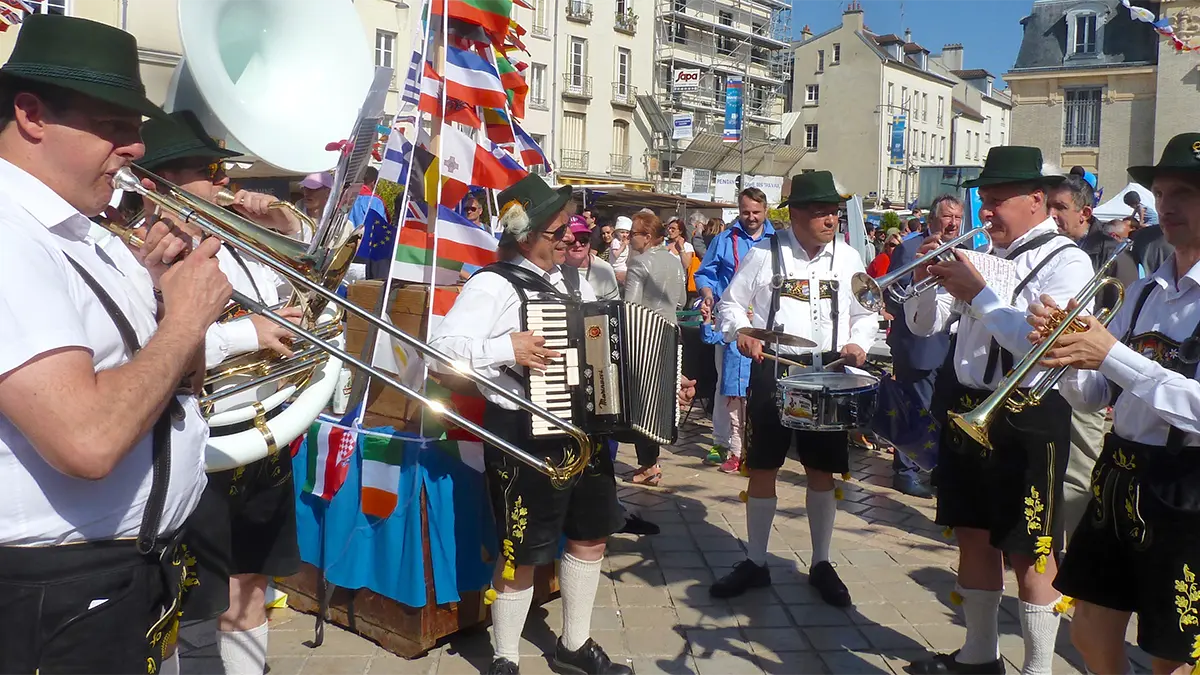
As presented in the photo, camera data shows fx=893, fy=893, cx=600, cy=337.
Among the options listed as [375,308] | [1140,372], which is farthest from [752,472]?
[1140,372]

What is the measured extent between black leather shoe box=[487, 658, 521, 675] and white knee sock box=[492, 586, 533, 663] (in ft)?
0.05

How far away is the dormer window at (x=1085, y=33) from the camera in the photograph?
27.3 m

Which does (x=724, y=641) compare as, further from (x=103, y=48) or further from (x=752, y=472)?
(x=103, y=48)

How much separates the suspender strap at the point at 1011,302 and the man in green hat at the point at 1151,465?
0.65m

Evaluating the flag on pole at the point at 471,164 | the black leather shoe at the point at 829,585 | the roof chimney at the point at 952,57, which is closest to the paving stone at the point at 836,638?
the black leather shoe at the point at 829,585

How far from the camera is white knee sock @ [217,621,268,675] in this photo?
329cm

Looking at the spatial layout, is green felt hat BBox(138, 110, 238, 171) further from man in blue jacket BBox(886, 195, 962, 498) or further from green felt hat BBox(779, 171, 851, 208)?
man in blue jacket BBox(886, 195, 962, 498)

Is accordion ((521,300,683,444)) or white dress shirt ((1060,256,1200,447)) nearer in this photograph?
white dress shirt ((1060,256,1200,447))

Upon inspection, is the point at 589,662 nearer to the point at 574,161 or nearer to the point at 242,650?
the point at 242,650

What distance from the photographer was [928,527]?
597 cm

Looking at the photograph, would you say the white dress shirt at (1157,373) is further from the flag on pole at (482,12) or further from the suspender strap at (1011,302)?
the flag on pole at (482,12)

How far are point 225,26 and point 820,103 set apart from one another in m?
53.4

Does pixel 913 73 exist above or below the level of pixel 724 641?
above

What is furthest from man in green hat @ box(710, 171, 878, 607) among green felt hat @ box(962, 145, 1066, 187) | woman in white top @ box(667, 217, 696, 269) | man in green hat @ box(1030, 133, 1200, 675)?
woman in white top @ box(667, 217, 696, 269)
